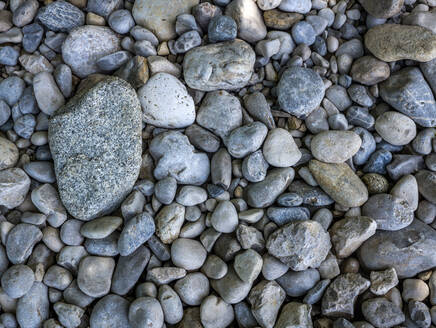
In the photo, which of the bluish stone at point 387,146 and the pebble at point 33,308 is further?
the bluish stone at point 387,146

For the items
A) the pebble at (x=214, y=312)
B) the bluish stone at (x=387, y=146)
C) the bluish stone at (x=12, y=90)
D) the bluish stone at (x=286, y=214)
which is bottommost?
the pebble at (x=214, y=312)

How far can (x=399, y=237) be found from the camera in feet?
5.89

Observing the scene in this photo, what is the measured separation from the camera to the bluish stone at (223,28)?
6.08ft

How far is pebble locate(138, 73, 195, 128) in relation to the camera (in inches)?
72.3

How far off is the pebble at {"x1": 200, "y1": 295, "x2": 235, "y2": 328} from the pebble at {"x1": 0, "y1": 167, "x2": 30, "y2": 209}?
93cm

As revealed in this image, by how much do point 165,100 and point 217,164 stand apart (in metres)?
0.37

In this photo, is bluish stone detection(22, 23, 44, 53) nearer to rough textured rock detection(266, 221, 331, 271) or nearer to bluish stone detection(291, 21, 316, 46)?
bluish stone detection(291, 21, 316, 46)

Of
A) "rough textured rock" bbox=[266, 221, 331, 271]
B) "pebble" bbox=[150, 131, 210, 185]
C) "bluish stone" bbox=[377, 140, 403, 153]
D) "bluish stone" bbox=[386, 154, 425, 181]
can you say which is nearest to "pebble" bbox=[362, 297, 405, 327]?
"rough textured rock" bbox=[266, 221, 331, 271]

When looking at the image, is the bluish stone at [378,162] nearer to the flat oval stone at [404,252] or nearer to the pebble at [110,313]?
the flat oval stone at [404,252]

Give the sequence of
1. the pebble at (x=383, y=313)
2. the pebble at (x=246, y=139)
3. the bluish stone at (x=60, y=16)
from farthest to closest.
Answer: the bluish stone at (x=60, y=16) < the pebble at (x=246, y=139) < the pebble at (x=383, y=313)

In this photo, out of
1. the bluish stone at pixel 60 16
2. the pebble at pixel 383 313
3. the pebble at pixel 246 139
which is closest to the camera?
the pebble at pixel 383 313

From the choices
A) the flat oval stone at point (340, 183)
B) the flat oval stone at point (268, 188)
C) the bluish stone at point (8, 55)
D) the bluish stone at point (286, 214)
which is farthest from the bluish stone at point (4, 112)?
the flat oval stone at point (340, 183)

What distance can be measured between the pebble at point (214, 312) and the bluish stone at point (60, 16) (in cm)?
141

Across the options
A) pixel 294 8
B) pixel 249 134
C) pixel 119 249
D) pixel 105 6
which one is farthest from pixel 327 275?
pixel 105 6
